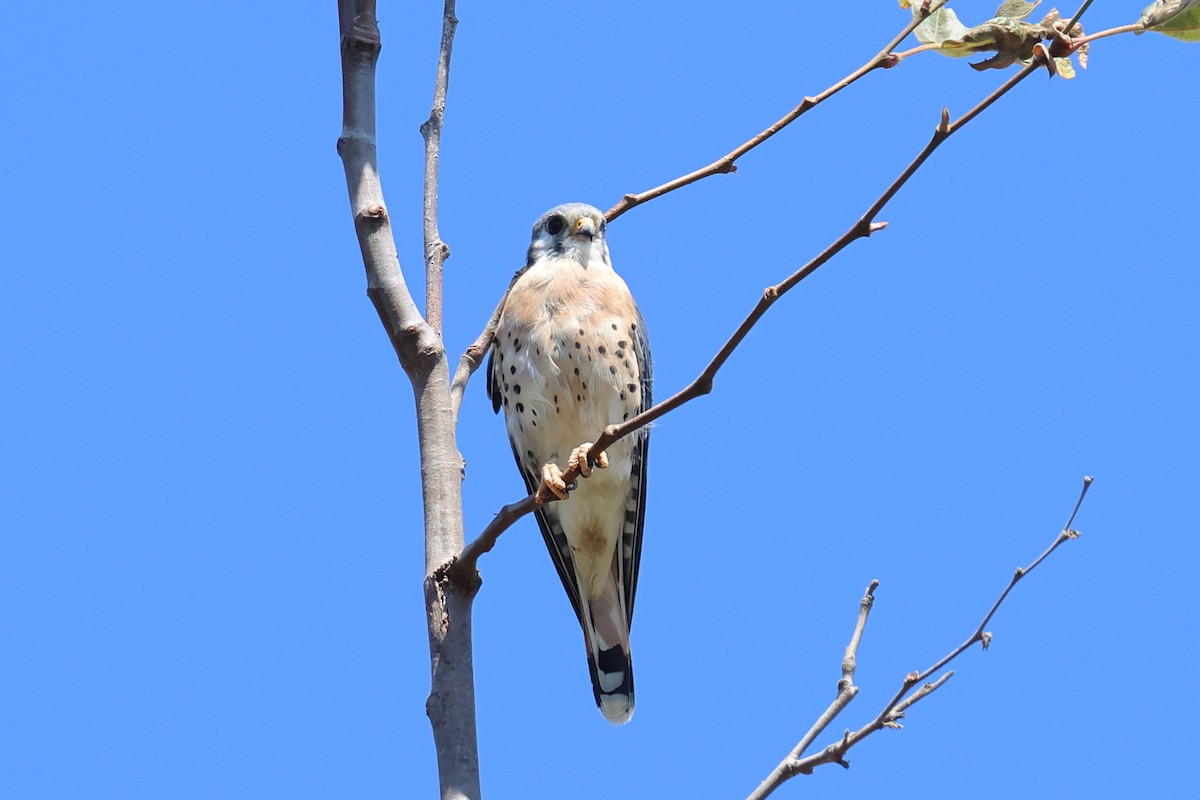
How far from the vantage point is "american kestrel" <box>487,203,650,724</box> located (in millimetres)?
4527

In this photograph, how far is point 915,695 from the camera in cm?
246

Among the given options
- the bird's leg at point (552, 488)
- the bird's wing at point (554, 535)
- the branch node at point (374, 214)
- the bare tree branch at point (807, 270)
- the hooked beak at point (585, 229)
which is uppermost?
the hooked beak at point (585, 229)

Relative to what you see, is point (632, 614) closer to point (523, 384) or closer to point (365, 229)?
point (523, 384)

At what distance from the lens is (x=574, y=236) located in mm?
4898

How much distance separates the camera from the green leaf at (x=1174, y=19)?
216cm

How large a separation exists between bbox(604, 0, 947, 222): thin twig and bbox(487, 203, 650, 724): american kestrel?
106 cm

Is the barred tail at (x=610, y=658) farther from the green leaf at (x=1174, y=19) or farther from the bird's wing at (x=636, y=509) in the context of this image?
the green leaf at (x=1174, y=19)

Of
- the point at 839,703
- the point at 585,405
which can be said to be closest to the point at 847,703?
the point at 839,703

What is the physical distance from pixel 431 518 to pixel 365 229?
2.08ft

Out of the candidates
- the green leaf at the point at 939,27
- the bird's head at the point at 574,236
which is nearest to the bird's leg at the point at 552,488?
the green leaf at the point at 939,27

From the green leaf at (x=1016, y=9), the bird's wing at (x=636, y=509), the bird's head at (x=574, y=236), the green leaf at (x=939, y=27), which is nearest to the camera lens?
the green leaf at (x=1016, y=9)

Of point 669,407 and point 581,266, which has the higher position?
point 581,266

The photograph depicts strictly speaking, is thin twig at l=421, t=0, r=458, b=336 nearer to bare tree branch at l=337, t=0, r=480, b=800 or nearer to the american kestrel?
bare tree branch at l=337, t=0, r=480, b=800

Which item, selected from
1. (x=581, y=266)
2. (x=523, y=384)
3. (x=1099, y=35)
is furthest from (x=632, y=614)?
(x=1099, y=35)
